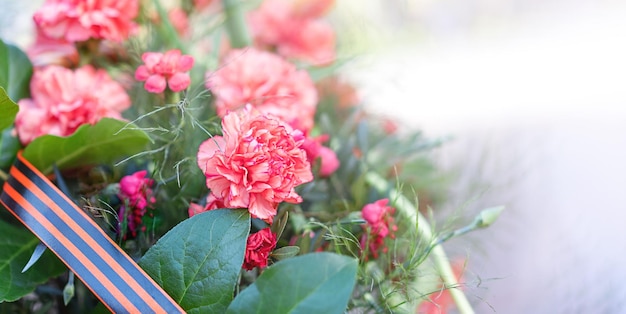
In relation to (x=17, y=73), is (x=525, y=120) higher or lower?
lower

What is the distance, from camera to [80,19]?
0.37 metres

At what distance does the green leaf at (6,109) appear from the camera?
284 mm

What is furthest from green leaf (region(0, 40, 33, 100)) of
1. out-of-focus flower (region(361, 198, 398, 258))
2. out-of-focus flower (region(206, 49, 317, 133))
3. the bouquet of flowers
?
out-of-focus flower (region(361, 198, 398, 258))

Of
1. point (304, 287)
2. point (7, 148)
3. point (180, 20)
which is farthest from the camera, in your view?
point (180, 20)

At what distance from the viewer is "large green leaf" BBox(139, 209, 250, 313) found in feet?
0.87

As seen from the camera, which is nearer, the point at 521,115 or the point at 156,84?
the point at 156,84

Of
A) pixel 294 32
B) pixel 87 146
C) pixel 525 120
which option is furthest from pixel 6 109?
pixel 525 120

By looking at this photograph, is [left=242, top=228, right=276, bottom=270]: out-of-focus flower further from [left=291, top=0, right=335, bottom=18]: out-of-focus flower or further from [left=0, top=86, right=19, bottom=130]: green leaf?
[left=291, top=0, right=335, bottom=18]: out-of-focus flower

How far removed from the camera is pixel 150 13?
47 centimetres

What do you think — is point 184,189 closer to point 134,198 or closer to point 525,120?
point 134,198

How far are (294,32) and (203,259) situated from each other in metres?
0.31

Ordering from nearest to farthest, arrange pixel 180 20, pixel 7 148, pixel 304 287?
pixel 304 287 < pixel 7 148 < pixel 180 20

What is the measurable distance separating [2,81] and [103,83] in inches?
2.1

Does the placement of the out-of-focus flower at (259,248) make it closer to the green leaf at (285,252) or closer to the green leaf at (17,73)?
the green leaf at (285,252)
